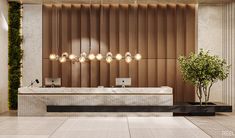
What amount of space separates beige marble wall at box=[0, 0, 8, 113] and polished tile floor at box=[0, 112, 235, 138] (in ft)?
7.07

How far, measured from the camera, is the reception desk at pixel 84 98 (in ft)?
33.4

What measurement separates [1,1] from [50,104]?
13.2ft

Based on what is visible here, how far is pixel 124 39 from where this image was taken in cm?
1283

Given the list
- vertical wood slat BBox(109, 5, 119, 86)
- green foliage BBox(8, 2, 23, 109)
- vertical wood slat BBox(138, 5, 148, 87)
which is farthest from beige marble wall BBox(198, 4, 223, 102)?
green foliage BBox(8, 2, 23, 109)

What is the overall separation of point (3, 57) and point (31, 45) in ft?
4.07

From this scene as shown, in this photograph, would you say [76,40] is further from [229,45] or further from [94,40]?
[229,45]

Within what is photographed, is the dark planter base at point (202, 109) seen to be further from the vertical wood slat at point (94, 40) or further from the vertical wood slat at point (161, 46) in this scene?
the vertical wood slat at point (94, 40)

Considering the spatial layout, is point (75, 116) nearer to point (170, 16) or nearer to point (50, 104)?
point (50, 104)

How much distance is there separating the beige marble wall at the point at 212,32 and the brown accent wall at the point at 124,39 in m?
0.29

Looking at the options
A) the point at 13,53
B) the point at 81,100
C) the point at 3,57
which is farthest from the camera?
the point at 13,53

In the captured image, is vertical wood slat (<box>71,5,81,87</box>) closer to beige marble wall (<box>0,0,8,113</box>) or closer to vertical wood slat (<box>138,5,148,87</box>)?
vertical wood slat (<box>138,5,148,87</box>)

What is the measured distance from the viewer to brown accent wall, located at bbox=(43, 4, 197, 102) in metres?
12.8

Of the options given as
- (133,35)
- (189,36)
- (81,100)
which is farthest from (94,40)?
(189,36)

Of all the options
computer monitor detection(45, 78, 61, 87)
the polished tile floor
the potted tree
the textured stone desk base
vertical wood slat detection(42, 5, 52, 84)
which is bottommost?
the polished tile floor
